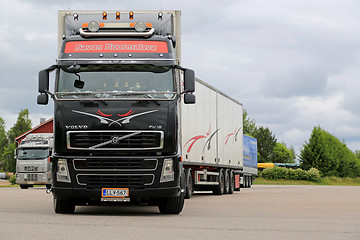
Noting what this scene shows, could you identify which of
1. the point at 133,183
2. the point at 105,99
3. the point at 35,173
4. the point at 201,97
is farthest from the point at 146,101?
the point at 35,173

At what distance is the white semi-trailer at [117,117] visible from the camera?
40.6ft

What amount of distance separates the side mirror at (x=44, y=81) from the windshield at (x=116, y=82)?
235 mm

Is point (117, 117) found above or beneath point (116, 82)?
beneath

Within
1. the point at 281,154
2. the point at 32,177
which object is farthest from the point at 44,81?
the point at 281,154

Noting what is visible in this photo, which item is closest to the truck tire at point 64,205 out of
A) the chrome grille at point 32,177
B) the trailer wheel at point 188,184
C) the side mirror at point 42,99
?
the side mirror at point 42,99

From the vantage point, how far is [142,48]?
1307 centimetres

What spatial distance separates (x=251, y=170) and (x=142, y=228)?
106ft

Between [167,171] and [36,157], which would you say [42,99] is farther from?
[36,157]

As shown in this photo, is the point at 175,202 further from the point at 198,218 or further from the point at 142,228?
the point at 142,228

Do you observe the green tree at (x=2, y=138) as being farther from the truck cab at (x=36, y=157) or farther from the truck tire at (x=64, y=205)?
the truck tire at (x=64, y=205)

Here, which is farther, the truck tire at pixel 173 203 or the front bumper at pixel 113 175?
the truck tire at pixel 173 203

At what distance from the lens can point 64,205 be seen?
13359 millimetres

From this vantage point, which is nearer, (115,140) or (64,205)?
(115,140)

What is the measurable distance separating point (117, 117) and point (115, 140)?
451 millimetres
